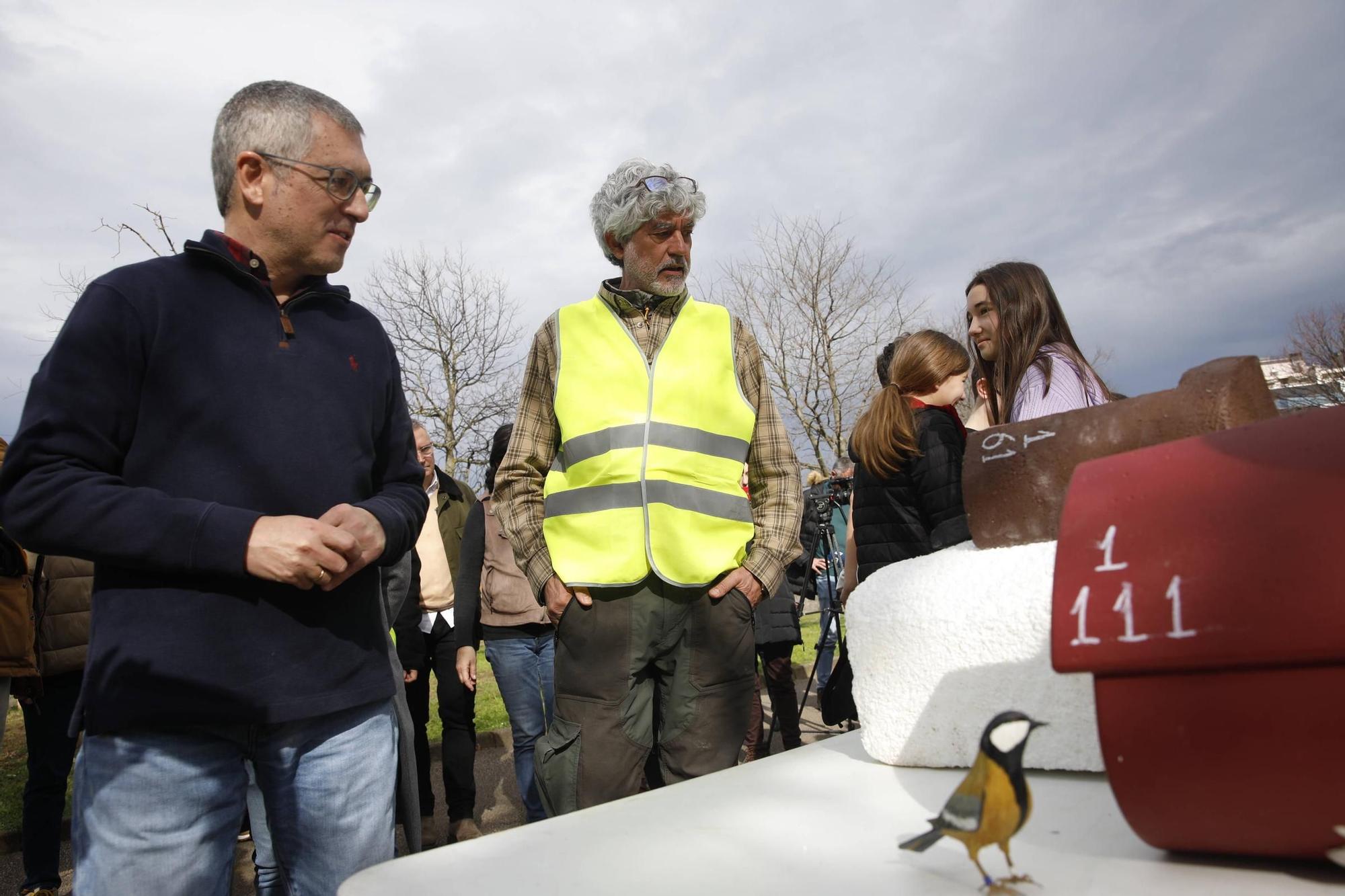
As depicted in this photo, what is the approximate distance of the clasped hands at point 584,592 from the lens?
223 centimetres

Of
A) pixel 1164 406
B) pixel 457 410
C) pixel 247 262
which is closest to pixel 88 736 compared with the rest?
pixel 247 262

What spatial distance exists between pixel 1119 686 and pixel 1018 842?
0.69 ft

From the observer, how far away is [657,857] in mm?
927

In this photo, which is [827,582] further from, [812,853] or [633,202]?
[812,853]

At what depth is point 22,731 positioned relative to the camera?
6684 millimetres

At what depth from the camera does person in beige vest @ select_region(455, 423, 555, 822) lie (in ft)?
15.2

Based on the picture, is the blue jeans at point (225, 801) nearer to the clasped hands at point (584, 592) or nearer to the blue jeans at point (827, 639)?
the clasped hands at point (584, 592)

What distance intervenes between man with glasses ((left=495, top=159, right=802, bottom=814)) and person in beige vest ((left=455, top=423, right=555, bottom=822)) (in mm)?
2304

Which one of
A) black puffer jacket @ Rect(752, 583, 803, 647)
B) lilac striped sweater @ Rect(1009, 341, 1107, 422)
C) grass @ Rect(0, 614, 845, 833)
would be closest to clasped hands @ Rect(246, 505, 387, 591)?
lilac striped sweater @ Rect(1009, 341, 1107, 422)

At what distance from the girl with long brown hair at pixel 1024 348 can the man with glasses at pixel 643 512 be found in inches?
25.6

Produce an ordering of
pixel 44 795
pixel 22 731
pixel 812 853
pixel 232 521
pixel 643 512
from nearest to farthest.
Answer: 1. pixel 812 853
2. pixel 232 521
3. pixel 643 512
4. pixel 44 795
5. pixel 22 731

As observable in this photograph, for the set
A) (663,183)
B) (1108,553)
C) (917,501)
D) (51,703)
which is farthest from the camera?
(51,703)

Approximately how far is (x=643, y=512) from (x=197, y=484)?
1004 mm

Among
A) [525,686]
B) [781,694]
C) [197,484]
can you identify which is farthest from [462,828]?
[197,484]
